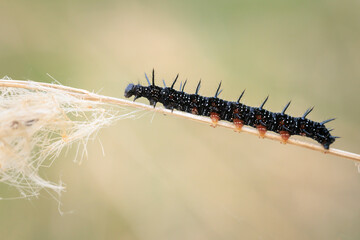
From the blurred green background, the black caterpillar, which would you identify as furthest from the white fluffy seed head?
the blurred green background

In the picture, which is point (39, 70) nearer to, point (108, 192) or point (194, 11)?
point (108, 192)

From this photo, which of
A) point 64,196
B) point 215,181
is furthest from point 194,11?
point 64,196

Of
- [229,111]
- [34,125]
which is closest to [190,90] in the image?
[229,111]

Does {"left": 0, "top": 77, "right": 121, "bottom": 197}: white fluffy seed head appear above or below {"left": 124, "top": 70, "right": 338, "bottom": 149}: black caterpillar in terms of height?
below

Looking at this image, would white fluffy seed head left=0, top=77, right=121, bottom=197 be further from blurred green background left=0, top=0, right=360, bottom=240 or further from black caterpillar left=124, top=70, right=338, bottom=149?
blurred green background left=0, top=0, right=360, bottom=240

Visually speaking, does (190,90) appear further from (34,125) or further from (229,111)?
(34,125)
